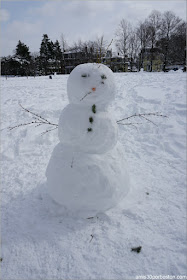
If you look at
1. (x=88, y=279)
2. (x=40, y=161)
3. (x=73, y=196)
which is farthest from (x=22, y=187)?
(x=88, y=279)

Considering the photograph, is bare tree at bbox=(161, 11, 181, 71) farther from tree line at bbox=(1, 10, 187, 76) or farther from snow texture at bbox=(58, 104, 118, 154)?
snow texture at bbox=(58, 104, 118, 154)

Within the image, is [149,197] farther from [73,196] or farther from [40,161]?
[40,161]

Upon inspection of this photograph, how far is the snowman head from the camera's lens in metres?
2.21

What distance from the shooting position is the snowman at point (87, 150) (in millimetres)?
2262

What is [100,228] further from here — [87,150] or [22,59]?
[22,59]

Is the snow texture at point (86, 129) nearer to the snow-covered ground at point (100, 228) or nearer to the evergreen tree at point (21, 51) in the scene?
the snow-covered ground at point (100, 228)

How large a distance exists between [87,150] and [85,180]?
15.3 inches

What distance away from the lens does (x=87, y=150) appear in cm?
248

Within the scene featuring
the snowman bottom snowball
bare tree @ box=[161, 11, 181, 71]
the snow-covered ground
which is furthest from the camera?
bare tree @ box=[161, 11, 181, 71]

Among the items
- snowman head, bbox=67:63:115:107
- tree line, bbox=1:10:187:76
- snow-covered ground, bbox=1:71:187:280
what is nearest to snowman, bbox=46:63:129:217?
snowman head, bbox=67:63:115:107

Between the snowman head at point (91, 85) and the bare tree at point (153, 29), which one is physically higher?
the bare tree at point (153, 29)

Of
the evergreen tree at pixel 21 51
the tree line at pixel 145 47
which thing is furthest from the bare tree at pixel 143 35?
the evergreen tree at pixel 21 51

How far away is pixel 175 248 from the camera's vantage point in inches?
88.7

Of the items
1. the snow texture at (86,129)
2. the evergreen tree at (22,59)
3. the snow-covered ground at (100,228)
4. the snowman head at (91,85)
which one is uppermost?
the evergreen tree at (22,59)
